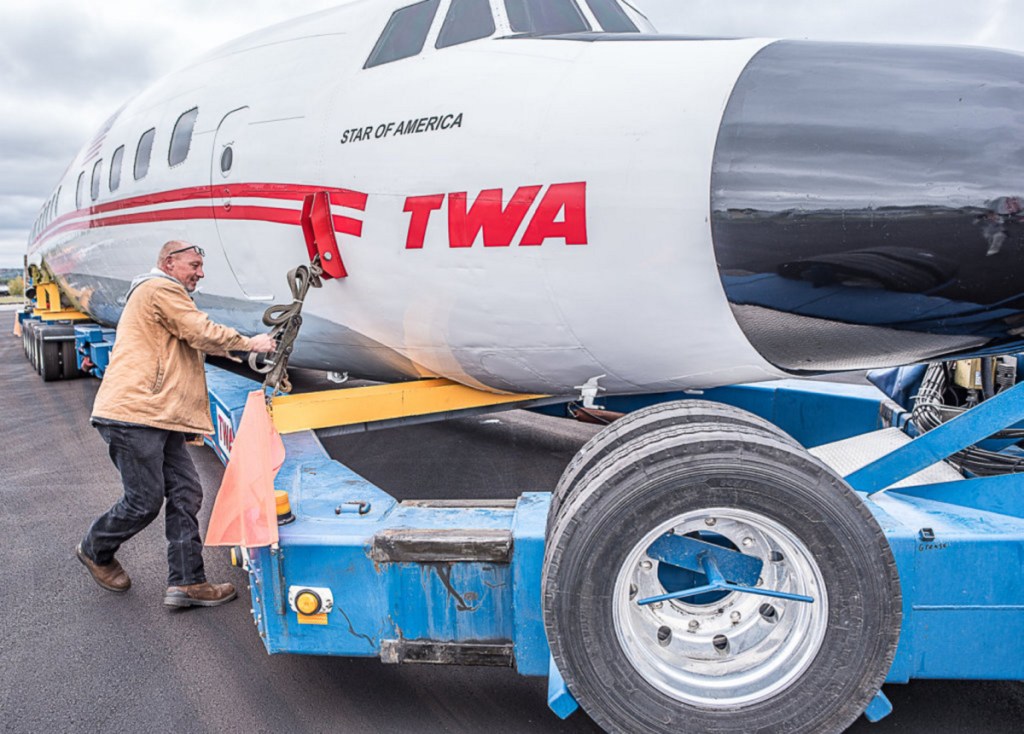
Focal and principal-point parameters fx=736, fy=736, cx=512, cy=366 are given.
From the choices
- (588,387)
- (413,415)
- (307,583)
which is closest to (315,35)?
(413,415)

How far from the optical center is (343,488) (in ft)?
11.1

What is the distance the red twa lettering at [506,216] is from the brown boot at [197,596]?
2.12 metres

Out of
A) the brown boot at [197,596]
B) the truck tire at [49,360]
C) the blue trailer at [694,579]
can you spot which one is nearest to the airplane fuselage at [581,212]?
the blue trailer at [694,579]

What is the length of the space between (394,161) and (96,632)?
278cm

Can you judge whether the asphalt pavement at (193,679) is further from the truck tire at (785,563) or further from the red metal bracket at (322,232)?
the red metal bracket at (322,232)

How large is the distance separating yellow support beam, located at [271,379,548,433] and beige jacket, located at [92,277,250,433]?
2.04 ft

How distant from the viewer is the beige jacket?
139 inches

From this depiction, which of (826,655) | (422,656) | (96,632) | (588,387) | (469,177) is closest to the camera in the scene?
(826,655)

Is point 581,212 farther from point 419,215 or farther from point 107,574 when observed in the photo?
point 107,574

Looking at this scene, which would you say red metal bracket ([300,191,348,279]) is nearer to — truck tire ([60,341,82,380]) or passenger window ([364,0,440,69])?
passenger window ([364,0,440,69])

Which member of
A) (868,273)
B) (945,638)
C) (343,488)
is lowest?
(945,638)

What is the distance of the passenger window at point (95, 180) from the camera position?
7.17 meters

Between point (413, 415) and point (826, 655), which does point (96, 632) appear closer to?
point (413, 415)

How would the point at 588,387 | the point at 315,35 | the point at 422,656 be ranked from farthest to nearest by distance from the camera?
1. the point at 315,35
2. the point at 588,387
3. the point at 422,656
